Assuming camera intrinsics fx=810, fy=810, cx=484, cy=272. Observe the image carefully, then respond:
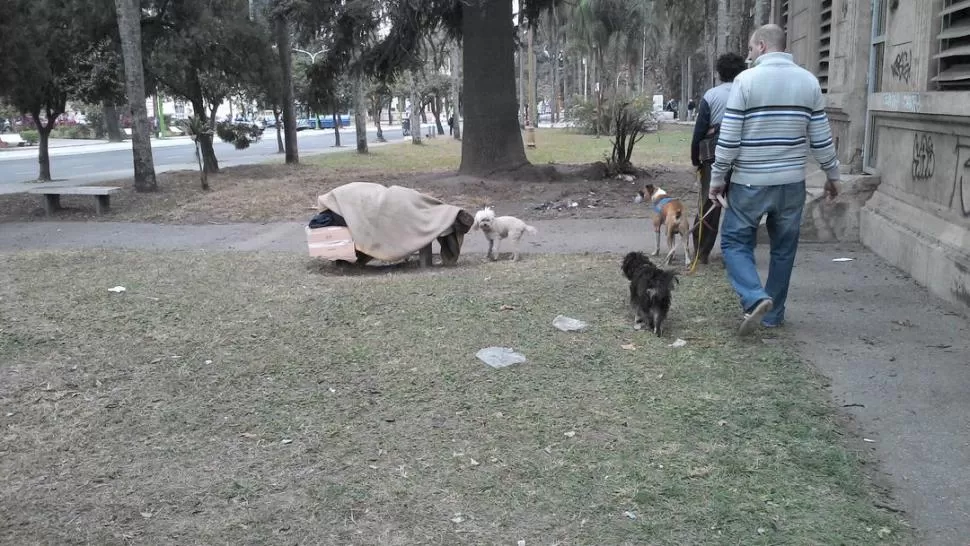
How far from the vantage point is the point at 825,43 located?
38.4ft

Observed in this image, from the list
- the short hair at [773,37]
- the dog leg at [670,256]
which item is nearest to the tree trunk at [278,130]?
the dog leg at [670,256]

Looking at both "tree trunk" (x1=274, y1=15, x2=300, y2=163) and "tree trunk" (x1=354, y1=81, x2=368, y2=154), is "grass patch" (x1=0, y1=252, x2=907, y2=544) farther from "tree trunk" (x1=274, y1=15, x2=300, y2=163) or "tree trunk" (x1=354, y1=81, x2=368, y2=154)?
"tree trunk" (x1=354, y1=81, x2=368, y2=154)

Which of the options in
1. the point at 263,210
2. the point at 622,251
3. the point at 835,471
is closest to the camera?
the point at 835,471

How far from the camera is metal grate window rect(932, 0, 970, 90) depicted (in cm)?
649

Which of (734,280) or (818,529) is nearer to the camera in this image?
(818,529)

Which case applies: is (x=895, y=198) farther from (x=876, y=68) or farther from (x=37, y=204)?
(x=37, y=204)

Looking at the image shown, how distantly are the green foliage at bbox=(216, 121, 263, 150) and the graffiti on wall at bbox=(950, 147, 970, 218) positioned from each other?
19715 mm

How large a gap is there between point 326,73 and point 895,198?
42.0ft

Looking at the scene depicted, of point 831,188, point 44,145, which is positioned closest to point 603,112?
point 44,145

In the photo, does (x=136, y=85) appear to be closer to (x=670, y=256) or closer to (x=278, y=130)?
(x=670, y=256)

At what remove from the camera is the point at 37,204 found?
1526 cm

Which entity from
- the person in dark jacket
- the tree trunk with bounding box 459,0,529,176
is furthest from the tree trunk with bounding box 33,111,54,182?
the person in dark jacket

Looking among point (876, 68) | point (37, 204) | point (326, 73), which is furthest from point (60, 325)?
point (326, 73)

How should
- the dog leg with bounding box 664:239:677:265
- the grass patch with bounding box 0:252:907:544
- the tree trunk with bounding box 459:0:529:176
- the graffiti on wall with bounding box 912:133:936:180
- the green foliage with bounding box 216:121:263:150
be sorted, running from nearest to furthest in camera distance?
the grass patch with bounding box 0:252:907:544, the graffiti on wall with bounding box 912:133:936:180, the dog leg with bounding box 664:239:677:265, the tree trunk with bounding box 459:0:529:176, the green foliage with bounding box 216:121:263:150
